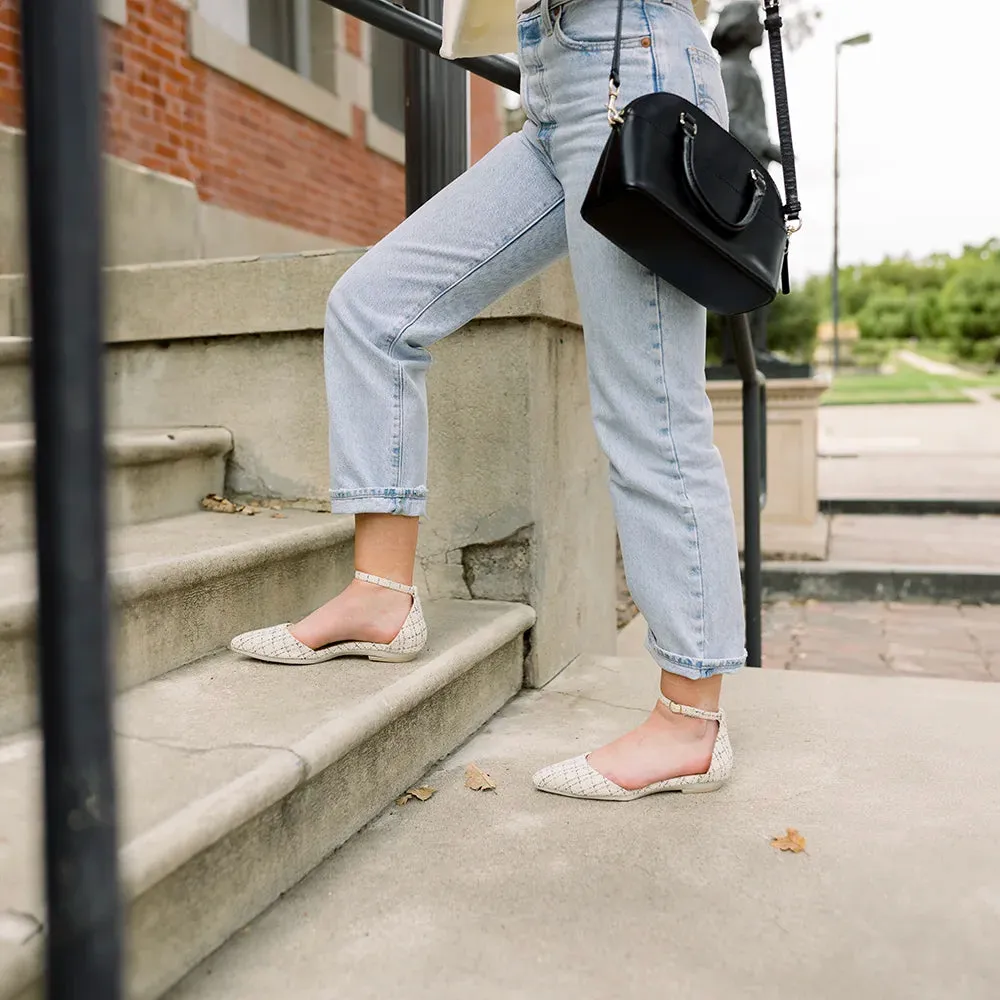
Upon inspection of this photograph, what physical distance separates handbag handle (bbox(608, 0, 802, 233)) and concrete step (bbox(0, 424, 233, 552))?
48.9 inches

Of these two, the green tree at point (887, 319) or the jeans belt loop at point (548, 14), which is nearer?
the jeans belt loop at point (548, 14)

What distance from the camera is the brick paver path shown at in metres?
4.54

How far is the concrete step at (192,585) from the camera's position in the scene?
1599mm

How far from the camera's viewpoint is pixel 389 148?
853cm

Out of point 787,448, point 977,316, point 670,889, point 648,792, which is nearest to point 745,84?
point 787,448

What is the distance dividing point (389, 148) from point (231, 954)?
316 inches

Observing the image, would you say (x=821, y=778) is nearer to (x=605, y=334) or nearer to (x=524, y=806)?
(x=524, y=806)

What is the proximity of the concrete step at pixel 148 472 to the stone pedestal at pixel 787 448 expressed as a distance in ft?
15.2

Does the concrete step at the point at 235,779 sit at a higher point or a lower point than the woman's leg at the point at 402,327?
lower

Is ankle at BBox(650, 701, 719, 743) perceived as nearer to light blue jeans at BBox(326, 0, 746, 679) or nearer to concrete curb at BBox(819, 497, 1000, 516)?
light blue jeans at BBox(326, 0, 746, 679)

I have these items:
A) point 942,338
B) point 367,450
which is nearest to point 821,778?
point 367,450

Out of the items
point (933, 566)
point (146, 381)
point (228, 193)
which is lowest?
point (933, 566)

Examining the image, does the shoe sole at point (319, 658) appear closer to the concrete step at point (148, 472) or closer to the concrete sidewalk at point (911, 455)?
the concrete step at point (148, 472)

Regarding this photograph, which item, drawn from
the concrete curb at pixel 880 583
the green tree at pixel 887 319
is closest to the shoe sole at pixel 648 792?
the concrete curb at pixel 880 583
